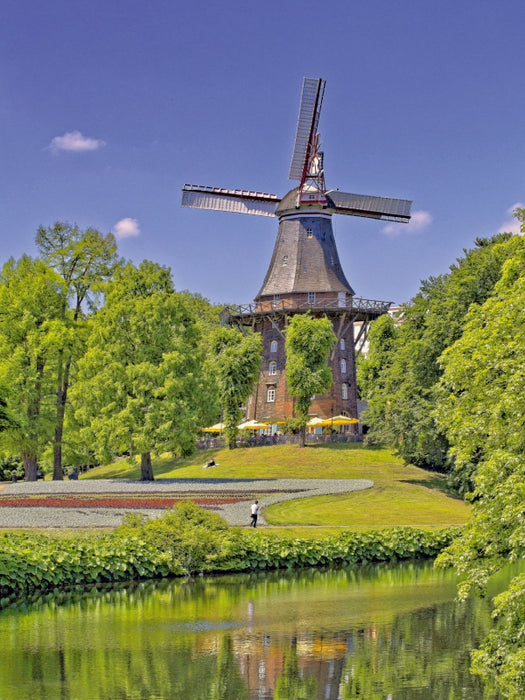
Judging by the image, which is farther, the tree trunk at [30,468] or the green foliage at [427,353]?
the tree trunk at [30,468]

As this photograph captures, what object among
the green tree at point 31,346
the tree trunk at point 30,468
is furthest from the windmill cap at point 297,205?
the tree trunk at point 30,468

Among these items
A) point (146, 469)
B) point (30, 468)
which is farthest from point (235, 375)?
point (30, 468)

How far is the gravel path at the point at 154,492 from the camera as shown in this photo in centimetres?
3625

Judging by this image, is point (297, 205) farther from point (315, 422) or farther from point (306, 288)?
point (315, 422)

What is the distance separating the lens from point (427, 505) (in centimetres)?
4591

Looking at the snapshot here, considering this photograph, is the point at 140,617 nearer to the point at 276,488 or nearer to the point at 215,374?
the point at 276,488

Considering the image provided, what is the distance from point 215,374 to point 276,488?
89.2 ft

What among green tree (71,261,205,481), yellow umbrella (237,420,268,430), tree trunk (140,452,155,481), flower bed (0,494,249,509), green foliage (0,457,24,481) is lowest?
green foliage (0,457,24,481)

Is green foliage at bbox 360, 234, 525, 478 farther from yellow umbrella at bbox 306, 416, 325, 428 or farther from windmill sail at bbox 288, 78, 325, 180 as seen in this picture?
windmill sail at bbox 288, 78, 325, 180

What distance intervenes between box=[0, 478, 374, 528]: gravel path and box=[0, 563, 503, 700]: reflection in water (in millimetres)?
9074

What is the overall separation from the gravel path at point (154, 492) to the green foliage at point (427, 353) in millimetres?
3886

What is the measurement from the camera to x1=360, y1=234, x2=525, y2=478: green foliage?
46.6m

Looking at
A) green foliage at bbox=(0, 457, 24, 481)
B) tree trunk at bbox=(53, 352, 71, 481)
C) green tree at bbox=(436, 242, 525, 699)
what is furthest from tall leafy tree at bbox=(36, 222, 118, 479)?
green tree at bbox=(436, 242, 525, 699)

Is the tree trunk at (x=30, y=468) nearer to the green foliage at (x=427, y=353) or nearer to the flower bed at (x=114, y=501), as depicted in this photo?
the flower bed at (x=114, y=501)
